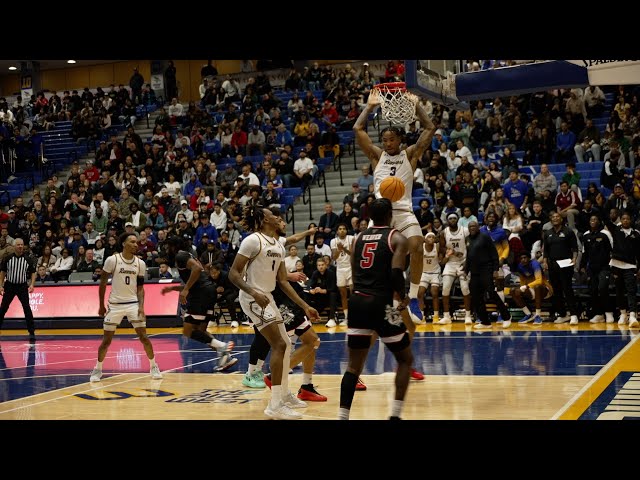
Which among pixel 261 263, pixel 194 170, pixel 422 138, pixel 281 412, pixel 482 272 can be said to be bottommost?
pixel 281 412

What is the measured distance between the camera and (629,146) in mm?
19609

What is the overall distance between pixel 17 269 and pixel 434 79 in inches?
406

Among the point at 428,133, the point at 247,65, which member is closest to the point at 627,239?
the point at 428,133

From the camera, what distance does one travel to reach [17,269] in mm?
17812

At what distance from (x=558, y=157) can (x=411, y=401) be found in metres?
13.4

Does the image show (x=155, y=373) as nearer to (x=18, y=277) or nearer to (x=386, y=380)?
(x=386, y=380)

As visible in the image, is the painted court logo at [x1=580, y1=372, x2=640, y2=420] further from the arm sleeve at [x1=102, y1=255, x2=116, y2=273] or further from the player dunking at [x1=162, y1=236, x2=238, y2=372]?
the arm sleeve at [x1=102, y1=255, x2=116, y2=273]

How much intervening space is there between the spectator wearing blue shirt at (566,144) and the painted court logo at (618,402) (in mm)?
11735

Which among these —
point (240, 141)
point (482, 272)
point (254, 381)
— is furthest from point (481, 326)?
point (240, 141)

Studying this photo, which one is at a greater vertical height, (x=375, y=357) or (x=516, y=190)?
(x=516, y=190)

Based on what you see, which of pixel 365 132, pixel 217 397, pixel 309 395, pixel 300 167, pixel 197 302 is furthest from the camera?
pixel 300 167

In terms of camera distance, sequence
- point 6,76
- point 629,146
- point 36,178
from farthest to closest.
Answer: point 6,76
point 36,178
point 629,146
